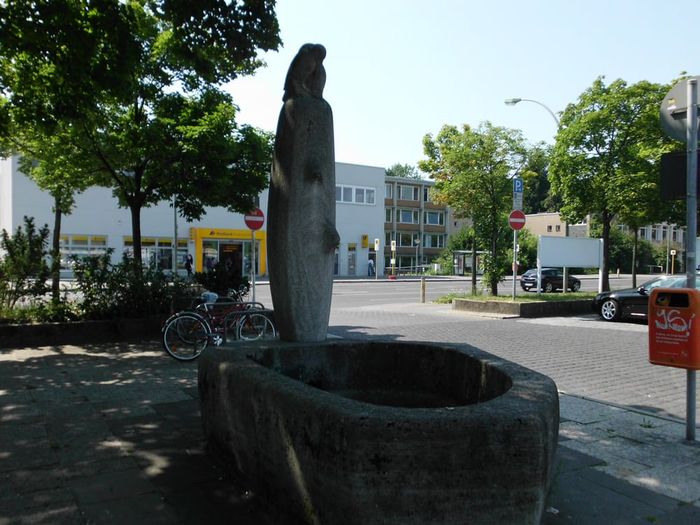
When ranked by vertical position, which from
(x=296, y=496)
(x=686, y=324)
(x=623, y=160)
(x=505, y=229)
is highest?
(x=623, y=160)

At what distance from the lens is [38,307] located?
9.77 metres

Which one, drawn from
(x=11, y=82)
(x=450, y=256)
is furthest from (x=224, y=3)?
(x=450, y=256)

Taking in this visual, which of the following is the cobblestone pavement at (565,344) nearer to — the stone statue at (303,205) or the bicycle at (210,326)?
the bicycle at (210,326)

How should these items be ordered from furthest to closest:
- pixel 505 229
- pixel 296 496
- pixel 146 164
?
pixel 505 229, pixel 146 164, pixel 296 496

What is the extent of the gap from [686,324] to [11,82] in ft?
36.0

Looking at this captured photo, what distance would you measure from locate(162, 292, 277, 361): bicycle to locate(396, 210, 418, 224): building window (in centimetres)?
5047

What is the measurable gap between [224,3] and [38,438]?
6.31m

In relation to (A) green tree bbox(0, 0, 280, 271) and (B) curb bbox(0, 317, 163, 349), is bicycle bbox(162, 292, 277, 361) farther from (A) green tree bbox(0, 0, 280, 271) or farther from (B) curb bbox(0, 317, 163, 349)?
(A) green tree bbox(0, 0, 280, 271)

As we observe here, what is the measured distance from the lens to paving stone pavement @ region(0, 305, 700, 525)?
3.31m

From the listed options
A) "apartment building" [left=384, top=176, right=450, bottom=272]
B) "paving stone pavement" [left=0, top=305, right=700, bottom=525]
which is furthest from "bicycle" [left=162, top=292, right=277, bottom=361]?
"apartment building" [left=384, top=176, right=450, bottom=272]

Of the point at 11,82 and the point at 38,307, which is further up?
the point at 11,82

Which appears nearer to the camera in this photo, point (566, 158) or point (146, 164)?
point (146, 164)

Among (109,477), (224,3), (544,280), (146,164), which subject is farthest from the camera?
(544,280)

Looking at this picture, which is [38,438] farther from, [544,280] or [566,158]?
[544,280]
